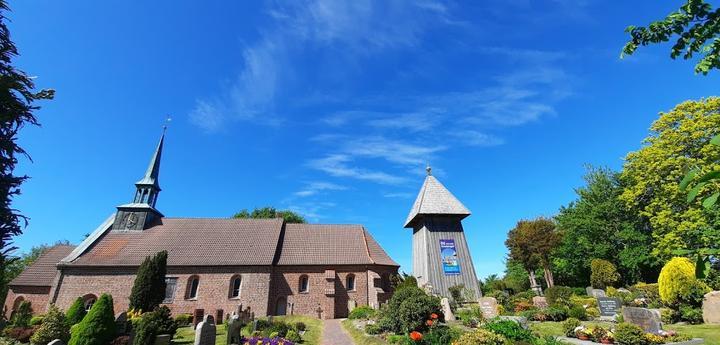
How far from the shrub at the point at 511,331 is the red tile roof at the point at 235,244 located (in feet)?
57.7

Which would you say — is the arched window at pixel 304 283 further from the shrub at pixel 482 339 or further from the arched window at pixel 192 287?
the shrub at pixel 482 339

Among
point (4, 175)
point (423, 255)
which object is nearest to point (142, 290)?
point (4, 175)

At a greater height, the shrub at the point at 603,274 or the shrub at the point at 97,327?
the shrub at the point at 603,274

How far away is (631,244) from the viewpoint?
2709cm

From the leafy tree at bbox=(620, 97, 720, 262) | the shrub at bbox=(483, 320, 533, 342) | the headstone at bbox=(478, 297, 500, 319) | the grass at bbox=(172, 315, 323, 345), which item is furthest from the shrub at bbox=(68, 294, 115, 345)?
the leafy tree at bbox=(620, 97, 720, 262)

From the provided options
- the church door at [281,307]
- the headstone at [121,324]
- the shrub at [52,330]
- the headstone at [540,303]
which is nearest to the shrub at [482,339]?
the headstone at [540,303]

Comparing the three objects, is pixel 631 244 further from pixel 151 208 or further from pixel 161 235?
pixel 151 208

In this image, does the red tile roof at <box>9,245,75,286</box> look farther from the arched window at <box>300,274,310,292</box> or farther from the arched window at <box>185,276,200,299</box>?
the arched window at <box>300,274,310,292</box>

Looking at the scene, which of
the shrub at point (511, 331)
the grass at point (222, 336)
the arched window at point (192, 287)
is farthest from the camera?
the arched window at point (192, 287)

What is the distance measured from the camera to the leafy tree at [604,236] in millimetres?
26609

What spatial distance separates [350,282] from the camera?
91.2ft

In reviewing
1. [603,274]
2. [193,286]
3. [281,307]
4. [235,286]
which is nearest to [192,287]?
[193,286]

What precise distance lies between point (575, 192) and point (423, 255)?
1917cm

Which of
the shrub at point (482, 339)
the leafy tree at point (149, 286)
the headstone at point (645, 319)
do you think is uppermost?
the leafy tree at point (149, 286)
